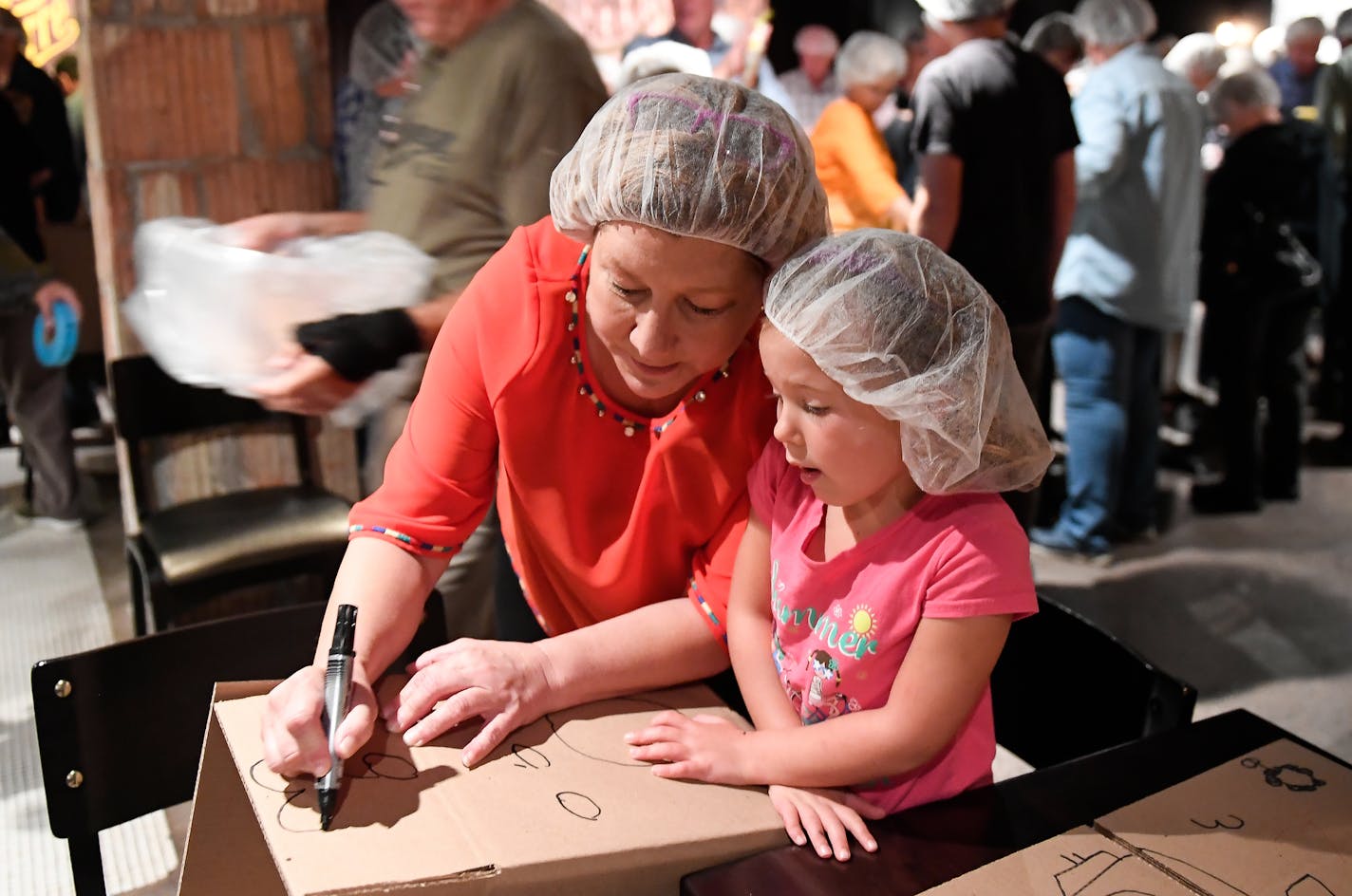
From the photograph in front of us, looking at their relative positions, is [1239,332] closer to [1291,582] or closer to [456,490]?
[1291,582]

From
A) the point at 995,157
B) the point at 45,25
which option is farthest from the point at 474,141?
the point at 45,25

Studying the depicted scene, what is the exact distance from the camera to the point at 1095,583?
3.33m

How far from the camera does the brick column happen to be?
6.75 feet

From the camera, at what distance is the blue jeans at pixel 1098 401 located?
3412 millimetres

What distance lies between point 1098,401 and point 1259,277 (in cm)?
86

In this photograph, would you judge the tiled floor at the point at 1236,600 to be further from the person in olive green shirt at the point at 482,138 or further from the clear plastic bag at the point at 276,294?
the person in olive green shirt at the point at 482,138

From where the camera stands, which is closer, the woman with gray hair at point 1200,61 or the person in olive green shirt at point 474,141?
the person in olive green shirt at point 474,141

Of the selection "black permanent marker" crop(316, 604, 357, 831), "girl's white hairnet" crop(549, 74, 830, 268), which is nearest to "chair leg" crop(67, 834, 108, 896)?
"black permanent marker" crop(316, 604, 357, 831)

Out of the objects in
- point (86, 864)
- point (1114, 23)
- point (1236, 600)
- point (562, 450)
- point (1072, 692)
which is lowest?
point (1236, 600)

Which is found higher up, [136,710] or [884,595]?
[884,595]

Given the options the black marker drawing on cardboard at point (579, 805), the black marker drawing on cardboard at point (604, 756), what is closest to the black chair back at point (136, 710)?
the black marker drawing on cardboard at point (604, 756)

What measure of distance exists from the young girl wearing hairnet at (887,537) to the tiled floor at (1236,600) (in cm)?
157

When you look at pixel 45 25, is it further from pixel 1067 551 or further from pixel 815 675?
pixel 1067 551

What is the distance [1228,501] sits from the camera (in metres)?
3.95
